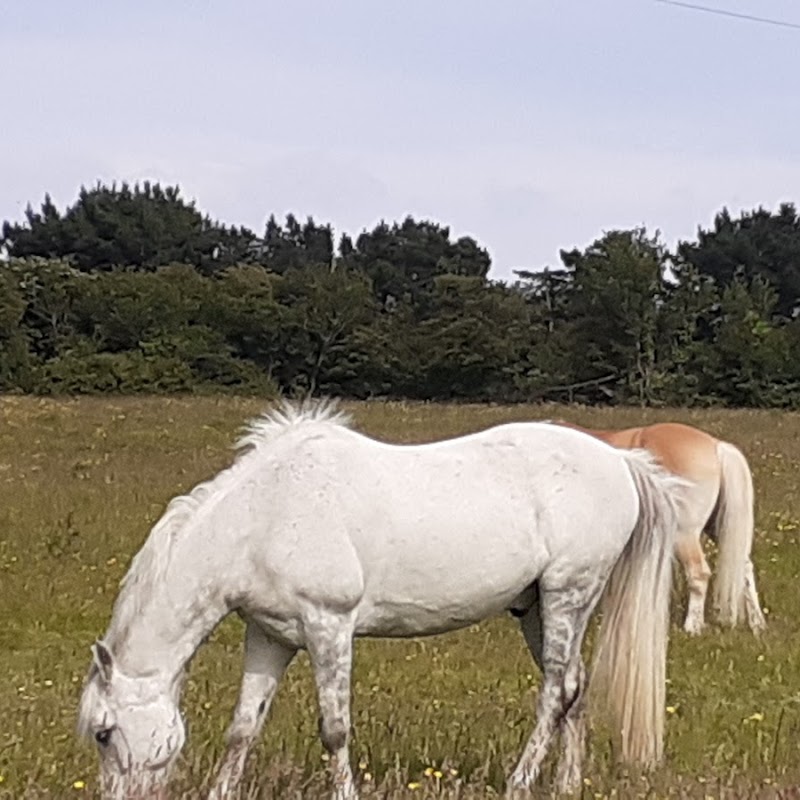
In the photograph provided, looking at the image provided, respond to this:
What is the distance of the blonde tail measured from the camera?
916 cm

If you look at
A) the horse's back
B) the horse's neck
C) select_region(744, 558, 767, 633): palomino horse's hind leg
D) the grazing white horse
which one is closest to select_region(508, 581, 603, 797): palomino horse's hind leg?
the grazing white horse

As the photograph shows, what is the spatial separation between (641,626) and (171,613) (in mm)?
1998

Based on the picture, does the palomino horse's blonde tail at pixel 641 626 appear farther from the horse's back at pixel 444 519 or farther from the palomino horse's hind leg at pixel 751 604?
the palomino horse's hind leg at pixel 751 604

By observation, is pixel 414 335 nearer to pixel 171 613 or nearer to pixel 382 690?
pixel 382 690

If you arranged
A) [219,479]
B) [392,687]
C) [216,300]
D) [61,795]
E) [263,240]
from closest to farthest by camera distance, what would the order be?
[61,795] < [219,479] < [392,687] < [216,300] < [263,240]

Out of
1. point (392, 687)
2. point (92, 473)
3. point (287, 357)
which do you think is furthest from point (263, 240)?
point (392, 687)

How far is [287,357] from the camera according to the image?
170 feet

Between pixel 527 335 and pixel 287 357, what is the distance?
9.07 m

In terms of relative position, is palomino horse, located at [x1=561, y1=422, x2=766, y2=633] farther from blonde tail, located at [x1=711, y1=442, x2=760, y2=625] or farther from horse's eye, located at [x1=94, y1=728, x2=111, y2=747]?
horse's eye, located at [x1=94, y1=728, x2=111, y2=747]

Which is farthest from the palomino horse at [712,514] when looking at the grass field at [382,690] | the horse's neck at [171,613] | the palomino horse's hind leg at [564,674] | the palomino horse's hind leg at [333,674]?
the horse's neck at [171,613]

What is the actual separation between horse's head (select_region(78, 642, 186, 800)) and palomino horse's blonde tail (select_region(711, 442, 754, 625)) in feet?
17.5

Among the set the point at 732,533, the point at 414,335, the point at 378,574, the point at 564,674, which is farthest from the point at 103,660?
the point at 414,335

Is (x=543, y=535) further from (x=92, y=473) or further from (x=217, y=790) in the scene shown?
(x=92, y=473)

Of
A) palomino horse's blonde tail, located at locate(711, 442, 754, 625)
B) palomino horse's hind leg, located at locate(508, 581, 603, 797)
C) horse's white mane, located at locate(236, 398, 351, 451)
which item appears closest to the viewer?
horse's white mane, located at locate(236, 398, 351, 451)
